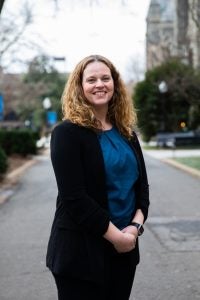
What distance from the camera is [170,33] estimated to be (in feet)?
204

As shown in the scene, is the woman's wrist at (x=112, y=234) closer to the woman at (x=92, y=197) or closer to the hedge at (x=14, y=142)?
the woman at (x=92, y=197)

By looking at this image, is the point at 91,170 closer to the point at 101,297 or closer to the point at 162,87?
the point at 101,297

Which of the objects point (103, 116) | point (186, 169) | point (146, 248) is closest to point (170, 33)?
point (186, 169)

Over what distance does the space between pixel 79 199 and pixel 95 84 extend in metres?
0.60

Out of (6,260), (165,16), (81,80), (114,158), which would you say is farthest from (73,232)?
(165,16)

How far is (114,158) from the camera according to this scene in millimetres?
2672

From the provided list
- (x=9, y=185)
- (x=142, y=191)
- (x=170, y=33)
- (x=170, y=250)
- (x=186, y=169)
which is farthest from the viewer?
(x=170, y=33)

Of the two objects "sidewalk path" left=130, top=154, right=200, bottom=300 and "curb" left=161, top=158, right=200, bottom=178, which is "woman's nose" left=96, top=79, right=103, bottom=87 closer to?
"sidewalk path" left=130, top=154, right=200, bottom=300

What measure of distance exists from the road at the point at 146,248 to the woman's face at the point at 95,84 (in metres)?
2.79

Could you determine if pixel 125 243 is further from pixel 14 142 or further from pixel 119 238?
pixel 14 142

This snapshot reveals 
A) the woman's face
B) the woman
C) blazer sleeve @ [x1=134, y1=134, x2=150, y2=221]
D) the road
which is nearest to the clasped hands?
the woman

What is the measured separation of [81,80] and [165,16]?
6719 centimetres

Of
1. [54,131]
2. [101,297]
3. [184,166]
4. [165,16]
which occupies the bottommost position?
[184,166]

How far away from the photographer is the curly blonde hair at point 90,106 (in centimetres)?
272
